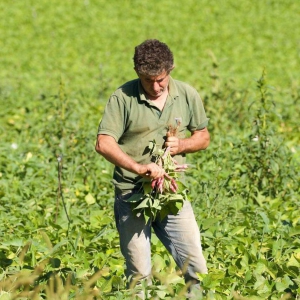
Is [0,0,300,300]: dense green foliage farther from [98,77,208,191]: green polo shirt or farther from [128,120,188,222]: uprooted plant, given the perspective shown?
[98,77,208,191]: green polo shirt

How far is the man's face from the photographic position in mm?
4133

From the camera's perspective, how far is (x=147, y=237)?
177 inches

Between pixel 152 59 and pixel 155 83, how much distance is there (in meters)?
0.16

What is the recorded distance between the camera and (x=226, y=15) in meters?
18.6

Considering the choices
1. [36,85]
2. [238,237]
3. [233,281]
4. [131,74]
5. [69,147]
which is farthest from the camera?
[131,74]

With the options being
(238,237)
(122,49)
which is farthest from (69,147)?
(122,49)

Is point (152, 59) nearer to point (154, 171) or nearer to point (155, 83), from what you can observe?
point (155, 83)

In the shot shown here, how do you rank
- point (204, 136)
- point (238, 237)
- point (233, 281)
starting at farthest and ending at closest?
point (238, 237) → point (233, 281) → point (204, 136)

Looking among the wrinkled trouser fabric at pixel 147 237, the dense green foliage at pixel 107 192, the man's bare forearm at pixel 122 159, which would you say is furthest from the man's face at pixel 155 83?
the dense green foliage at pixel 107 192

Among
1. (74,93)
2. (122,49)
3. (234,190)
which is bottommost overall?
(234,190)

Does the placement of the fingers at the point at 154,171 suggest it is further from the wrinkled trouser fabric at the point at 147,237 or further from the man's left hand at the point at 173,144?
the wrinkled trouser fabric at the point at 147,237

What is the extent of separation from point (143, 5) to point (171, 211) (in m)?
15.3

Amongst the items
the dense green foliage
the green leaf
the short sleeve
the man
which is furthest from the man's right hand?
the green leaf

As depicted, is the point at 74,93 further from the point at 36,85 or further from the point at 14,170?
the point at 14,170
